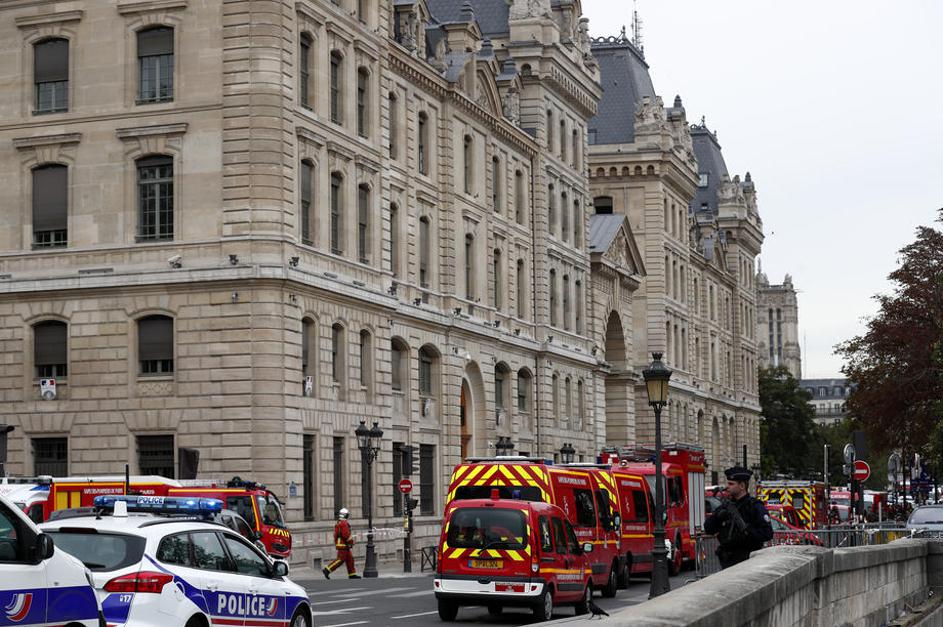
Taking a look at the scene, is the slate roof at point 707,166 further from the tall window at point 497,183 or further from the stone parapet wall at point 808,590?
→ the stone parapet wall at point 808,590

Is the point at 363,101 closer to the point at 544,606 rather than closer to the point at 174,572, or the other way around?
the point at 544,606

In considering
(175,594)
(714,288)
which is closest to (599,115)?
(714,288)

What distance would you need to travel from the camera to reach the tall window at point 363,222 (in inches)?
2050

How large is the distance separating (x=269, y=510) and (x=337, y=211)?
1626 centimetres

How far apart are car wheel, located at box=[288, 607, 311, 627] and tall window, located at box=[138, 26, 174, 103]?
29.1m

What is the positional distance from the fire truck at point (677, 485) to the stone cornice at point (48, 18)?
1898 centimetres

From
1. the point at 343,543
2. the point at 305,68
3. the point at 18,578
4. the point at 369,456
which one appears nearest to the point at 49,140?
the point at 305,68

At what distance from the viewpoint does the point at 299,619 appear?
19391mm

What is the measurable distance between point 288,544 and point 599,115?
2585 inches

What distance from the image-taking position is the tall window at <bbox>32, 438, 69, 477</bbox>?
46750 millimetres

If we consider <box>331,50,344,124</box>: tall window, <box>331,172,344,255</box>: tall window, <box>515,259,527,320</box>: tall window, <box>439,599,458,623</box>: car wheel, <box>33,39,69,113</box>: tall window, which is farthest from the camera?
<box>515,259,527,320</box>: tall window

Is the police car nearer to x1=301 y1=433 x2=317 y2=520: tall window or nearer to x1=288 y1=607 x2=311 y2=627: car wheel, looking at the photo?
x1=288 y1=607 x2=311 y2=627: car wheel

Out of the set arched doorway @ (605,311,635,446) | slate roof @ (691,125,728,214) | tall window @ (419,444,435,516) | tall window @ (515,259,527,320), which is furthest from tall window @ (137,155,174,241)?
slate roof @ (691,125,728,214)

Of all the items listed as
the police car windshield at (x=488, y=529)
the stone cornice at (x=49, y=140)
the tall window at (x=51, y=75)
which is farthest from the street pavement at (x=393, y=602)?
the tall window at (x=51, y=75)
